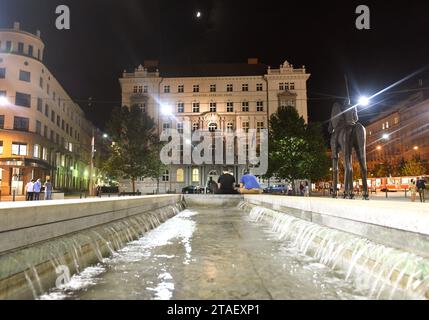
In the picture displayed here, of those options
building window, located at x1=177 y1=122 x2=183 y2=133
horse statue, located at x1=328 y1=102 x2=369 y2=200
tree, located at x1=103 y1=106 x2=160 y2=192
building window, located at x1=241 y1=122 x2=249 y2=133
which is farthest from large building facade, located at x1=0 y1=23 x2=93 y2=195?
horse statue, located at x1=328 y1=102 x2=369 y2=200

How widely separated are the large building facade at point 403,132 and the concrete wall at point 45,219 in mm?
65007

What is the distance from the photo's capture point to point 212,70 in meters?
72.0

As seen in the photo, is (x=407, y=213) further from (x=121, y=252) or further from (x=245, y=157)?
(x=245, y=157)

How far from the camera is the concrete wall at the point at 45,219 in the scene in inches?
142

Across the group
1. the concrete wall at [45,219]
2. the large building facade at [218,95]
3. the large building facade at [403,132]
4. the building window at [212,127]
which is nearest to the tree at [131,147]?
the building window at [212,127]

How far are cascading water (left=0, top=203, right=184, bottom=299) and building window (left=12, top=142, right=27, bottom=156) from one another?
41.8 metres

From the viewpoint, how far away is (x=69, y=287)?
4082 mm

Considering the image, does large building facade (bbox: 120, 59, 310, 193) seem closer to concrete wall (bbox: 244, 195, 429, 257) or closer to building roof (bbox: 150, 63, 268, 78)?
building roof (bbox: 150, 63, 268, 78)

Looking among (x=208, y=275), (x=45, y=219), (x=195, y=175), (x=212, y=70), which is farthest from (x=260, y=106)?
(x=45, y=219)

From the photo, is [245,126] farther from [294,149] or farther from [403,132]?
[403,132]

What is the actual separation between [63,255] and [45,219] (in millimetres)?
532

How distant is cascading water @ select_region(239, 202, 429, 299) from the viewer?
330 cm

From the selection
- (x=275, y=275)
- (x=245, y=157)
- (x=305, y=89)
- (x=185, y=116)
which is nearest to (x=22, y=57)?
(x=185, y=116)
